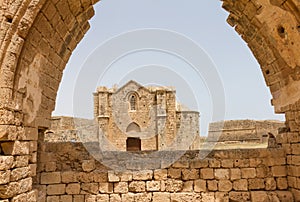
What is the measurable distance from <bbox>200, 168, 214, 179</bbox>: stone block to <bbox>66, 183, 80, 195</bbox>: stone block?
2.77 meters

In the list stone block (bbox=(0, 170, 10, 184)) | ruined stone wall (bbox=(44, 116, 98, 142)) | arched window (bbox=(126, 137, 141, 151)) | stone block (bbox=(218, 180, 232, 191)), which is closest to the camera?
stone block (bbox=(0, 170, 10, 184))

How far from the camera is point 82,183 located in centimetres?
551

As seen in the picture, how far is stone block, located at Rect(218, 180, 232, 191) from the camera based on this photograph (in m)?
5.46

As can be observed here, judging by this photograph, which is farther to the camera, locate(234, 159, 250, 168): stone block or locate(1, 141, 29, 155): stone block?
locate(234, 159, 250, 168): stone block

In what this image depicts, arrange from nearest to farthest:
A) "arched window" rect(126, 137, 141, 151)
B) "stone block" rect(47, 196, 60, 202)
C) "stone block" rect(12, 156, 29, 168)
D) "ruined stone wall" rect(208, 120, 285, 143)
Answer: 1. "stone block" rect(12, 156, 29, 168)
2. "stone block" rect(47, 196, 60, 202)
3. "ruined stone wall" rect(208, 120, 285, 143)
4. "arched window" rect(126, 137, 141, 151)

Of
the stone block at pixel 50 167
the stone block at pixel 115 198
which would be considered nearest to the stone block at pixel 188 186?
the stone block at pixel 115 198

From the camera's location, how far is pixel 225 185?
5.48 metres

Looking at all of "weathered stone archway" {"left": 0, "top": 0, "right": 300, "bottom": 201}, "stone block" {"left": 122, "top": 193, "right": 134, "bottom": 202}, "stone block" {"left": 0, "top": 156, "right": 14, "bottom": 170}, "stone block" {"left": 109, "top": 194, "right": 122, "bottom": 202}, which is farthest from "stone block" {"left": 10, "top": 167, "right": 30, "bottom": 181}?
"stone block" {"left": 122, "top": 193, "right": 134, "bottom": 202}

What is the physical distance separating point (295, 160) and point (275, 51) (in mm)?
2341

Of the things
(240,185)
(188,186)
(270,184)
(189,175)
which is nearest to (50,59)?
(189,175)

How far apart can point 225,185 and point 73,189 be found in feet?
11.1

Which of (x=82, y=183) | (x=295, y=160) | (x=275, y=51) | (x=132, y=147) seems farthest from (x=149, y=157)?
(x=132, y=147)

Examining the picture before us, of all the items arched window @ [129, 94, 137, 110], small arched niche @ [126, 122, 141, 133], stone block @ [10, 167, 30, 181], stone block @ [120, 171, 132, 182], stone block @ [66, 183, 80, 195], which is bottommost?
stone block @ [66, 183, 80, 195]

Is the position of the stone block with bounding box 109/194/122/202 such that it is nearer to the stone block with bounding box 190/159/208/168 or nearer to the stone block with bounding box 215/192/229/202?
the stone block with bounding box 190/159/208/168
